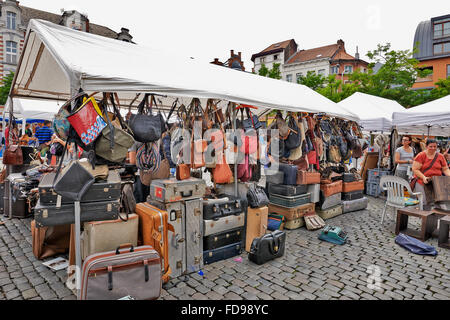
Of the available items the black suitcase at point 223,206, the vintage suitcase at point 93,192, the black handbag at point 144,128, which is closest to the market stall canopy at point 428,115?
the black suitcase at point 223,206

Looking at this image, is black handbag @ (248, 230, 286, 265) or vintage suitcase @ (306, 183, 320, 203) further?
vintage suitcase @ (306, 183, 320, 203)

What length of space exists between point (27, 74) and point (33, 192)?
2.09 metres

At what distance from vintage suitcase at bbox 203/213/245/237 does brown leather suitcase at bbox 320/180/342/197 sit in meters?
2.62

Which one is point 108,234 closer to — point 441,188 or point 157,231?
point 157,231

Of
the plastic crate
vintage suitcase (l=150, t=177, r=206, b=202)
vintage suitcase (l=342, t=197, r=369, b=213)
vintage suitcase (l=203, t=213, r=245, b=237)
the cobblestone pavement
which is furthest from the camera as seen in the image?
the plastic crate

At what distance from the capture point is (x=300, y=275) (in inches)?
139

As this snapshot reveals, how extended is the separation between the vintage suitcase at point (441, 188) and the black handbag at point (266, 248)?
3.56 m

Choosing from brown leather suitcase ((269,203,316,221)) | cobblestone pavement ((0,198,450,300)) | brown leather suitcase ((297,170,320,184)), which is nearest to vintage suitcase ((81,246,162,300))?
cobblestone pavement ((0,198,450,300))

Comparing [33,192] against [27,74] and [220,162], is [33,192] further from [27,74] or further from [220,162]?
[220,162]

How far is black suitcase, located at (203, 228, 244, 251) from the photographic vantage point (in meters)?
3.76

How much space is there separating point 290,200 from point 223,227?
74.9 inches

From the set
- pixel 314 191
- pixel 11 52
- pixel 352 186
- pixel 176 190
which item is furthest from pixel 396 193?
pixel 11 52

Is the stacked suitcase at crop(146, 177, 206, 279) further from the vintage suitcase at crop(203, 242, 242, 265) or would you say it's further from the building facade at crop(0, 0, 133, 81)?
the building facade at crop(0, 0, 133, 81)

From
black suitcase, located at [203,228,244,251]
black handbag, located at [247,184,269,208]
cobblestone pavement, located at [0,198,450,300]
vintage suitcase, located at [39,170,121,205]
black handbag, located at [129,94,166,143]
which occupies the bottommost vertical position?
cobblestone pavement, located at [0,198,450,300]
